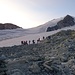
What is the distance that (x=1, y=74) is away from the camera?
9820mm

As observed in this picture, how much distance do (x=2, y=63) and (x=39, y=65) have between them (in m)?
1.84

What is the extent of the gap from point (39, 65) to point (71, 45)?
813 centimetres

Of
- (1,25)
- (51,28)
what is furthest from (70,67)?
(1,25)

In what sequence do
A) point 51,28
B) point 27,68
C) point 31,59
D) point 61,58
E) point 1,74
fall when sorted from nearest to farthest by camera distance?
point 1,74
point 27,68
point 31,59
point 61,58
point 51,28

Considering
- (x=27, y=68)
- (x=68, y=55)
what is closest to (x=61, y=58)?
(x=68, y=55)

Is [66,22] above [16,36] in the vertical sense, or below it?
above

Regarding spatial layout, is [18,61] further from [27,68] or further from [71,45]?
[71,45]

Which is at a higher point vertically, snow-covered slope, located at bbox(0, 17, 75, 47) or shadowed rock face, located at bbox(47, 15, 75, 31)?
shadowed rock face, located at bbox(47, 15, 75, 31)

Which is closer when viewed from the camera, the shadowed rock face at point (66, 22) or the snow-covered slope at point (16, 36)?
the snow-covered slope at point (16, 36)

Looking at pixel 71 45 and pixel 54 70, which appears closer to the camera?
pixel 54 70

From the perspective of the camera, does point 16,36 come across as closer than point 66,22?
Yes

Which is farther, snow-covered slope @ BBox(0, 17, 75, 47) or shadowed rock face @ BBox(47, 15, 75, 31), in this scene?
shadowed rock face @ BBox(47, 15, 75, 31)

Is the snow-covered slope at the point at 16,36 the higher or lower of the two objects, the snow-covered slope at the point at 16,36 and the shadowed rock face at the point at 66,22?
the lower

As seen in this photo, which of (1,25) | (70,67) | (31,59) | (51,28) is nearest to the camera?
(31,59)
